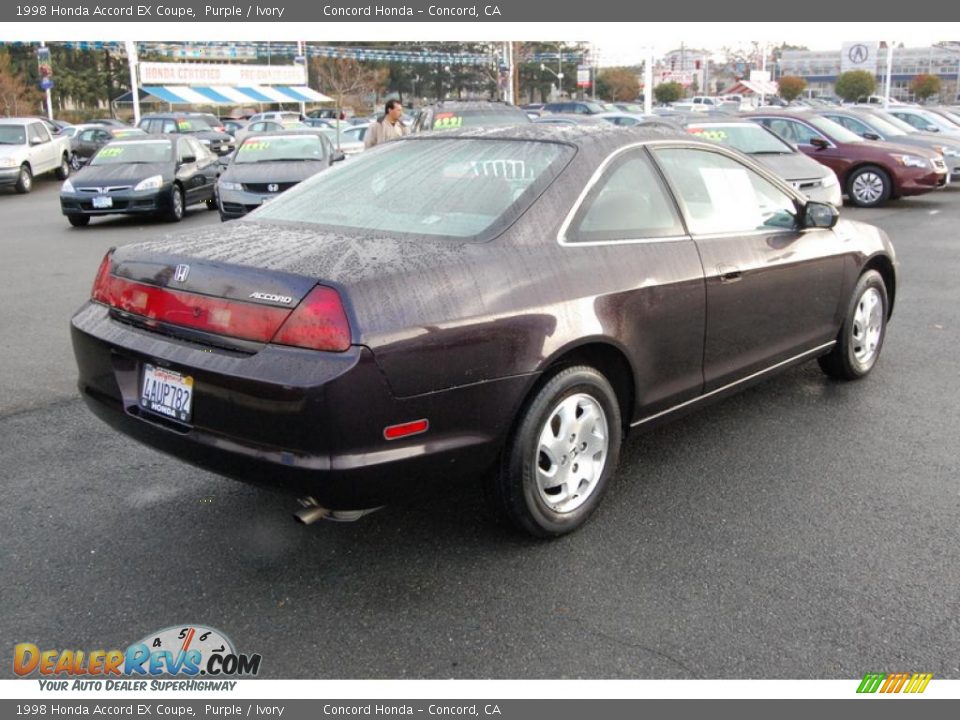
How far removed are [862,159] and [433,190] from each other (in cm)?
1397

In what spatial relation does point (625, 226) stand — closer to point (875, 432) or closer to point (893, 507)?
point (893, 507)

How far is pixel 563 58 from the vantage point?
8650 cm

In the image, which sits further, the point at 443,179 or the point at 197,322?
the point at 443,179

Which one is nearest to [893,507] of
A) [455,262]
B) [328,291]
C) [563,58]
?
[455,262]

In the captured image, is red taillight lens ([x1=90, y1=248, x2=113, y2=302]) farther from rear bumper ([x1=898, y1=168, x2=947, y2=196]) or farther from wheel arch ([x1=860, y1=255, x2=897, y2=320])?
rear bumper ([x1=898, y1=168, x2=947, y2=196])

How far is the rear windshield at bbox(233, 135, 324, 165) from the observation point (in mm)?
13540

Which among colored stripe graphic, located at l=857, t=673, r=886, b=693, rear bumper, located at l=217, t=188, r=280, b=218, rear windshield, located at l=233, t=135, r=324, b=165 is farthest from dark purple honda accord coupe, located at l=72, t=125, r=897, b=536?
rear windshield, located at l=233, t=135, r=324, b=165

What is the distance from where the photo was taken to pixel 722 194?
14.5 ft

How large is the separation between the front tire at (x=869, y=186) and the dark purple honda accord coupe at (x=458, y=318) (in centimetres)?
1247

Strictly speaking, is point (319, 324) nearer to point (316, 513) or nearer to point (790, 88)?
point (316, 513)

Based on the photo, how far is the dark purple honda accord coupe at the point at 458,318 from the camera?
9.53 ft

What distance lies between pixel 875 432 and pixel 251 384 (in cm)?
335

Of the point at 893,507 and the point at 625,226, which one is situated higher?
the point at 625,226

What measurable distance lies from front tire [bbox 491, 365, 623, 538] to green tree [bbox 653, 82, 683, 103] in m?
75.0
